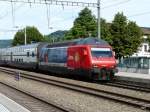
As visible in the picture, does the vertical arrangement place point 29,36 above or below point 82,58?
above

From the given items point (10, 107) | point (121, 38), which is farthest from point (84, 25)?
point (10, 107)

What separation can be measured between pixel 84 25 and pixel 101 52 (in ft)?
175

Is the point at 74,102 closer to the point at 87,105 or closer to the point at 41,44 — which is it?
the point at 87,105

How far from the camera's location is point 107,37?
7925 cm

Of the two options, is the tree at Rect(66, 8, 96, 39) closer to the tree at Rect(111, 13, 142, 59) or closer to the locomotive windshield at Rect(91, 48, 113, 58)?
the tree at Rect(111, 13, 142, 59)

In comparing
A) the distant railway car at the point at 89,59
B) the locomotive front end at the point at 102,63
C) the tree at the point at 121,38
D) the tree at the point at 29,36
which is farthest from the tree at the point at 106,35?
the tree at the point at 29,36

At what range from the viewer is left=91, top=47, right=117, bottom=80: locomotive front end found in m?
28.4

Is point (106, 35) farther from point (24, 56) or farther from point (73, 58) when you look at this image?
point (73, 58)

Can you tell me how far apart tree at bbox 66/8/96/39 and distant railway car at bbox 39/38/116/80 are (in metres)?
47.7

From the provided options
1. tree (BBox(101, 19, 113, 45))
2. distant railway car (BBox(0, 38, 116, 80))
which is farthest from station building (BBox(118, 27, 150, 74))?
tree (BBox(101, 19, 113, 45))

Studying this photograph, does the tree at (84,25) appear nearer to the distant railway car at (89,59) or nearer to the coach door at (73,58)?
the distant railway car at (89,59)

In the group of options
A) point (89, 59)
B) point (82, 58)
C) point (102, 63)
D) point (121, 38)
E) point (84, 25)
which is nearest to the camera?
point (89, 59)

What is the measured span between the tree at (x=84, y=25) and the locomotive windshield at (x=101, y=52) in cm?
5016

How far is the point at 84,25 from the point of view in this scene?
270 feet
